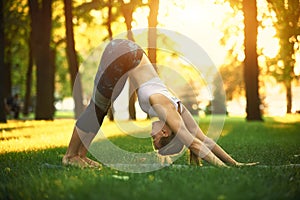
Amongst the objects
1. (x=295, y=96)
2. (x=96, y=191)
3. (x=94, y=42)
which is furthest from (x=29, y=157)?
(x=295, y=96)

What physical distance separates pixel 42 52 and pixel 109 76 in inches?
765

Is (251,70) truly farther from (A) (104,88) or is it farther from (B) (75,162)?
(B) (75,162)

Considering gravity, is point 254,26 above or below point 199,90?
above

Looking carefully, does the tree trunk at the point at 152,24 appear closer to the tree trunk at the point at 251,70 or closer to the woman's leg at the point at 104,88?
the tree trunk at the point at 251,70

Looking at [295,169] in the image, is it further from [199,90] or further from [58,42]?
[199,90]

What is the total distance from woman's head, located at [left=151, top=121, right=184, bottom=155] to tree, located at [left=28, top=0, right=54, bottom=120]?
63.5ft

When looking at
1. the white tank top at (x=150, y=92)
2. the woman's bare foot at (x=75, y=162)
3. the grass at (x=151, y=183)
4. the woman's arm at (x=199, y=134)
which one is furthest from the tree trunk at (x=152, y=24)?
the grass at (x=151, y=183)

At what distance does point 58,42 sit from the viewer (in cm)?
3528

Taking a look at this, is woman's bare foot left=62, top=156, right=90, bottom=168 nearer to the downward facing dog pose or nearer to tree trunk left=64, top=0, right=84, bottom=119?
the downward facing dog pose

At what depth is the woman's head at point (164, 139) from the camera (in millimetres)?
6707

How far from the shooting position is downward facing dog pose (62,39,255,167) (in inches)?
255

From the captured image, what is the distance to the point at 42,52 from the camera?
26062 millimetres

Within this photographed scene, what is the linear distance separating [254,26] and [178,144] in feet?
60.0

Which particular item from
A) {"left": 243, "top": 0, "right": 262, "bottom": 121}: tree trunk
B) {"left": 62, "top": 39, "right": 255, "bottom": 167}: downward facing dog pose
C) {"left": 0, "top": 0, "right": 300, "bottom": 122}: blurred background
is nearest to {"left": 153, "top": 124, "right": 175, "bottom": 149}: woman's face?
{"left": 62, "top": 39, "right": 255, "bottom": 167}: downward facing dog pose
